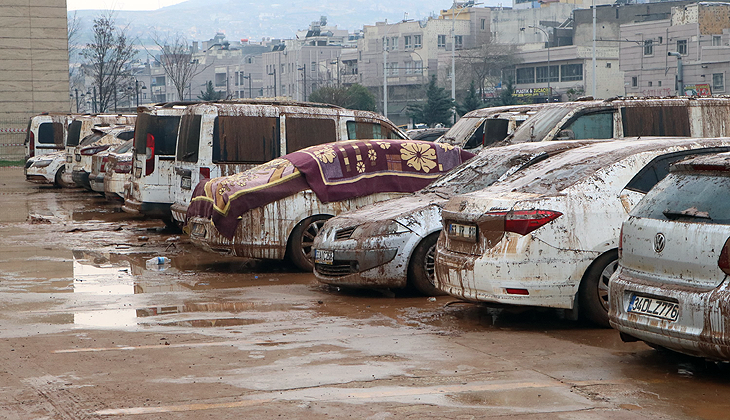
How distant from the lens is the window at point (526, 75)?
4127 inches

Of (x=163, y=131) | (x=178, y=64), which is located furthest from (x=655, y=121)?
(x=178, y=64)

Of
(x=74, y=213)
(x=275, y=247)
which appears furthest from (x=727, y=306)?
(x=74, y=213)

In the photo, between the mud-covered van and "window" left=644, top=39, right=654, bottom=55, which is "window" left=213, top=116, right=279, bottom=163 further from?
"window" left=644, top=39, right=654, bottom=55

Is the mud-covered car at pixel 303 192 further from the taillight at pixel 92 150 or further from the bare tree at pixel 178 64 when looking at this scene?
the bare tree at pixel 178 64

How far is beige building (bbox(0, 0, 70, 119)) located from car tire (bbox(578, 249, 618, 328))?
46.7m

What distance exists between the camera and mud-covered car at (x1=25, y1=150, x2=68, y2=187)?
86.8 feet

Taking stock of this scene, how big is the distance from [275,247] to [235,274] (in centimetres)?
77

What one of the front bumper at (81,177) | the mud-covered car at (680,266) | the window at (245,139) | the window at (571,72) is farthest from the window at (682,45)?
the mud-covered car at (680,266)

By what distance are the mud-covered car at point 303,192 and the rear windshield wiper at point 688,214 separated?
519 centimetres

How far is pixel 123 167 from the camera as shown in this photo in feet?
59.8

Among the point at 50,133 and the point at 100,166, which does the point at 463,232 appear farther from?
the point at 50,133

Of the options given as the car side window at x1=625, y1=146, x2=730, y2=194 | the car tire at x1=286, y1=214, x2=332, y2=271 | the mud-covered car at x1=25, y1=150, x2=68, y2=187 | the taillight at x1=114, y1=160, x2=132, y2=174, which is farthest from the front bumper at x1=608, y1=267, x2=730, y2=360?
the mud-covered car at x1=25, y1=150, x2=68, y2=187

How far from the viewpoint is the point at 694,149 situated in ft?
24.9

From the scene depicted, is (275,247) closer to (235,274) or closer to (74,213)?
(235,274)
